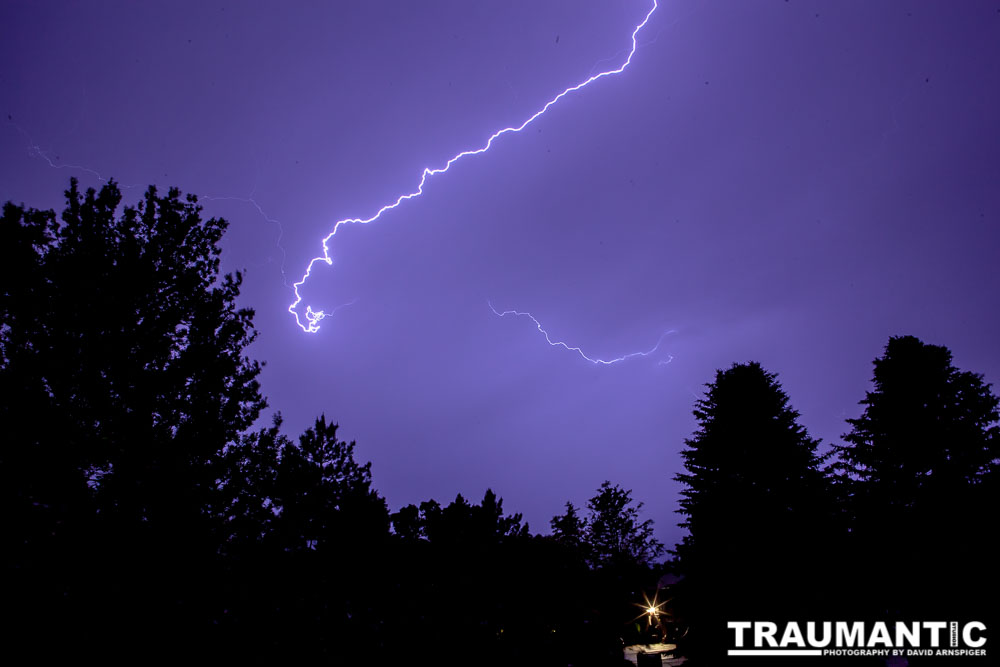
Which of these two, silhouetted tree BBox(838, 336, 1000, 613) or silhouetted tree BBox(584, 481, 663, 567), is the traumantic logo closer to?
silhouetted tree BBox(838, 336, 1000, 613)

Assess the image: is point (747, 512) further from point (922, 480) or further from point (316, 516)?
point (316, 516)

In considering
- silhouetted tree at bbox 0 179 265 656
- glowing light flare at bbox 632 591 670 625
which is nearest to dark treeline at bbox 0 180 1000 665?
silhouetted tree at bbox 0 179 265 656

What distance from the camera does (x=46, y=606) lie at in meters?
2.91

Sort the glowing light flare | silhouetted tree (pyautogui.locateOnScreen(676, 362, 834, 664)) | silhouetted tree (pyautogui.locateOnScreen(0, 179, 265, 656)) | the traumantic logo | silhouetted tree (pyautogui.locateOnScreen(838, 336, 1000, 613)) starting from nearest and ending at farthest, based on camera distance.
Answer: silhouetted tree (pyautogui.locateOnScreen(0, 179, 265, 656)), the traumantic logo, silhouetted tree (pyautogui.locateOnScreen(838, 336, 1000, 613)), silhouetted tree (pyautogui.locateOnScreen(676, 362, 834, 664)), the glowing light flare

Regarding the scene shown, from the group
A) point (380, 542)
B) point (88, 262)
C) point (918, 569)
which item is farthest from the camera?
point (918, 569)

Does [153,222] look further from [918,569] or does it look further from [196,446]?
[918,569]

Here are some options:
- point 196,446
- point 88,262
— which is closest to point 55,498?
point 196,446

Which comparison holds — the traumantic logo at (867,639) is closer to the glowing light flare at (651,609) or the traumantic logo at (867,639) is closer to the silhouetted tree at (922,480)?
the silhouetted tree at (922,480)

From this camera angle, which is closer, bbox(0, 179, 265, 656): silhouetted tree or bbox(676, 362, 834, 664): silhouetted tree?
bbox(0, 179, 265, 656): silhouetted tree

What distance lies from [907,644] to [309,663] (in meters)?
13.3

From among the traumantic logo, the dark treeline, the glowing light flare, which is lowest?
the glowing light flare

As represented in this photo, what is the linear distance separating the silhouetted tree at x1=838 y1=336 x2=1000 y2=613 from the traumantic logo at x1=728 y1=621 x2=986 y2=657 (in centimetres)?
78

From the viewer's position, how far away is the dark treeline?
11.0 feet

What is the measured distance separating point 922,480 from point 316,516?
16.7m
